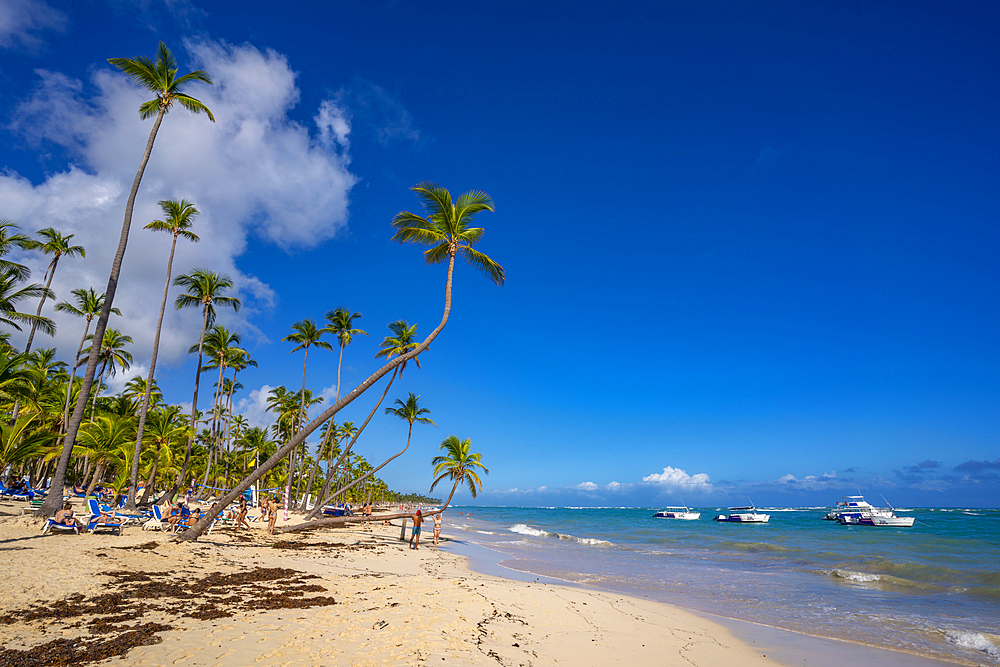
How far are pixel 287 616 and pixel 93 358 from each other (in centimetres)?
1347

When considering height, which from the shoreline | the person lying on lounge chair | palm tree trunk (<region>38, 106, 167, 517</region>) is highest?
palm tree trunk (<region>38, 106, 167, 517</region>)

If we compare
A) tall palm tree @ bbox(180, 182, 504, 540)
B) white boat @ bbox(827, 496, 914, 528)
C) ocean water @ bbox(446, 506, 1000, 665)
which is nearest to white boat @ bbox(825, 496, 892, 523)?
white boat @ bbox(827, 496, 914, 528)

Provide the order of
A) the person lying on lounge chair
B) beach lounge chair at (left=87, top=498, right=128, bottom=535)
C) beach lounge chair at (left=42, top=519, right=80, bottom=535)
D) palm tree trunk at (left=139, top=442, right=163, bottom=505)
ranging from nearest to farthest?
beach lounge chair at (left=42, top=519, right=80, bottom=535) < the person lying on lounge chair < beach lounge chair at (left=87, top=498, right=128, bottom=535) < palm tree trunk at (left=139, top=442, right=163, bottom=505)

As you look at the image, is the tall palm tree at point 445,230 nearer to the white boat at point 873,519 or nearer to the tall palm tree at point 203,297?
the tall palm tree at point 203,297

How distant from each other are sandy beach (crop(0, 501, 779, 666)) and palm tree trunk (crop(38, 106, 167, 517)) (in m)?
1.36

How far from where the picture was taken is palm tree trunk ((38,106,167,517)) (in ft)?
49.6

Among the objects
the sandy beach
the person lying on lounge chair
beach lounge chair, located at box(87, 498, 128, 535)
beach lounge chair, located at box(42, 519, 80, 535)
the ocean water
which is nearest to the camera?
the sandy beach

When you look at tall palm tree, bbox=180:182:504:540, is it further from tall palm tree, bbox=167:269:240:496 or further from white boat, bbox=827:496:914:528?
white boat, bbox=827:496:914:528

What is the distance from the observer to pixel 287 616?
7820 millimetres

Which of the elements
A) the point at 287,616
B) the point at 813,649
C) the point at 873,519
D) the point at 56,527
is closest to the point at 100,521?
the point at 56,527

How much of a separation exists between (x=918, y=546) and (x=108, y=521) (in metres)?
48.4

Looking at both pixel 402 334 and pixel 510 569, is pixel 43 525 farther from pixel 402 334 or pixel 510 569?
pixel 402 334

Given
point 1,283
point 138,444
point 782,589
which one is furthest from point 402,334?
point 782,589

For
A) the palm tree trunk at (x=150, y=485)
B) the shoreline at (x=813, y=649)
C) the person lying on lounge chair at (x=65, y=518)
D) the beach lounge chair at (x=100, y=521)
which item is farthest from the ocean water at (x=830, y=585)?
the palm tree trunk at (x=150, y=485)
